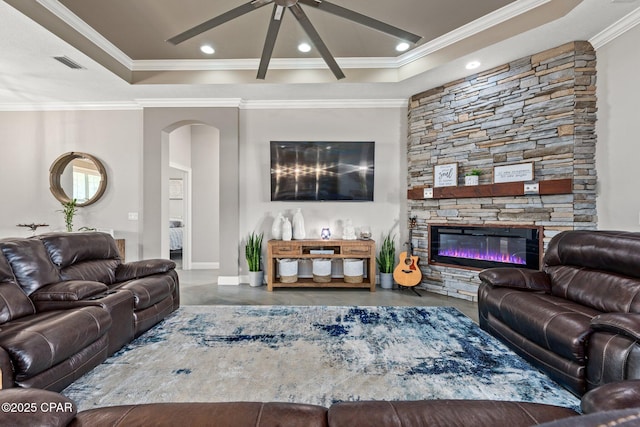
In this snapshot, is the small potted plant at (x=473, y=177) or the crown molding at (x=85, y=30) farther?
the small potted plant at (x=473, y=177)

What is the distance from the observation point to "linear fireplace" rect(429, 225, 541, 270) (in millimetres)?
3574

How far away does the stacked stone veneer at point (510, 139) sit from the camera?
10.5 ft

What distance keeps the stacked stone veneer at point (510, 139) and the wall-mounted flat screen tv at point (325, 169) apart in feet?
2.39

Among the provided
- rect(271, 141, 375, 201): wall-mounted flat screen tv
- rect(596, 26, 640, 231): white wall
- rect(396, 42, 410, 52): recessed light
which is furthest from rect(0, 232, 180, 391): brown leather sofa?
rect(596, 26, 640, 231): white wall

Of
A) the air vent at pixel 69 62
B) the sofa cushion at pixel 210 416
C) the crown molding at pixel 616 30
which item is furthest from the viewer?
the air vent at pixel 69 62

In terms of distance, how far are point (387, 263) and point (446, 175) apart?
1538 mm

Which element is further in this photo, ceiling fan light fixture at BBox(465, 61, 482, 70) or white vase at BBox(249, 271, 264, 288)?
white vase at BBox(249, 271, 264, 288)

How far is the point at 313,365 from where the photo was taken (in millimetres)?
2035

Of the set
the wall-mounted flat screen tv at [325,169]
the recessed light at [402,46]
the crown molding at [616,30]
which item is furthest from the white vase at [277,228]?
the crown molding at [616,30]

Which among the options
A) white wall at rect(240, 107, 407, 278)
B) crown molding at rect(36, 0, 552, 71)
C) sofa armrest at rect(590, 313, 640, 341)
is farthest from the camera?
white wall at rect(240, 107, 407, 278)

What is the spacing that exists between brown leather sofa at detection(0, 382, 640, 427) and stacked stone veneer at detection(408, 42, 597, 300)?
119 inches

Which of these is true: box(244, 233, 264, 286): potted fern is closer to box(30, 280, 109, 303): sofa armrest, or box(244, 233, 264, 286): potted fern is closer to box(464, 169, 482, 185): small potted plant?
box(30, 280, 109, 303): sofa armrest

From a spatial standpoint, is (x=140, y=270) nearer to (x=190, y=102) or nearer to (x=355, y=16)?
(x=190, y=102)

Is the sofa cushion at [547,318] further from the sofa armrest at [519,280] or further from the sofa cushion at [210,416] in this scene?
the sofa cushion at [210,416]
